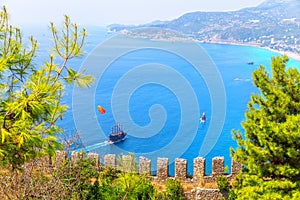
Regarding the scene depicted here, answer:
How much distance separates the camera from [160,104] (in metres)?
37.0

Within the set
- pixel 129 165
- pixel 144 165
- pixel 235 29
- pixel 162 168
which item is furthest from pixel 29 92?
pixel 235 29

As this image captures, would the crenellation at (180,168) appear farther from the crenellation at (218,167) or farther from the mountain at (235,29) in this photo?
the mountain at (235,29)

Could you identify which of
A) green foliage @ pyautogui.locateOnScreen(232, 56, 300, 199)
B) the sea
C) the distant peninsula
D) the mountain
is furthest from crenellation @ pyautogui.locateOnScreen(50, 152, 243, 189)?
the mountain

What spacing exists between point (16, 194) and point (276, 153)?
3.90 meters

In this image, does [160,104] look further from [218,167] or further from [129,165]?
[129,165]

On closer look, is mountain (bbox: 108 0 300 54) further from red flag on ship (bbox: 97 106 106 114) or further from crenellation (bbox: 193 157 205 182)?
crenellation (bbox: 193 157 205 182)

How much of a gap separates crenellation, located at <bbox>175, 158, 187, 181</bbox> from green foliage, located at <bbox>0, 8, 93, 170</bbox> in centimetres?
428

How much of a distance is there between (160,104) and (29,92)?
32.8 meters

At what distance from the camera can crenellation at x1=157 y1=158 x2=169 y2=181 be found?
850 cm

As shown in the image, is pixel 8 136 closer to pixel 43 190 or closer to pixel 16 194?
pixel 16 194

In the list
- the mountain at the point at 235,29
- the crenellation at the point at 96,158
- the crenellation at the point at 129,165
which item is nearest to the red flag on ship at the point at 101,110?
the crenellation at the point at 96,158

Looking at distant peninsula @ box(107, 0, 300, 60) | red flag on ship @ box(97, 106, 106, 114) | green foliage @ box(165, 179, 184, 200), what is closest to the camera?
green foliage @ box(165, 179, 184, 200)

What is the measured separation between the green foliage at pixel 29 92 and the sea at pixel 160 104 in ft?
41.8

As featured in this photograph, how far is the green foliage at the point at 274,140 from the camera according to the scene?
6271 mm
